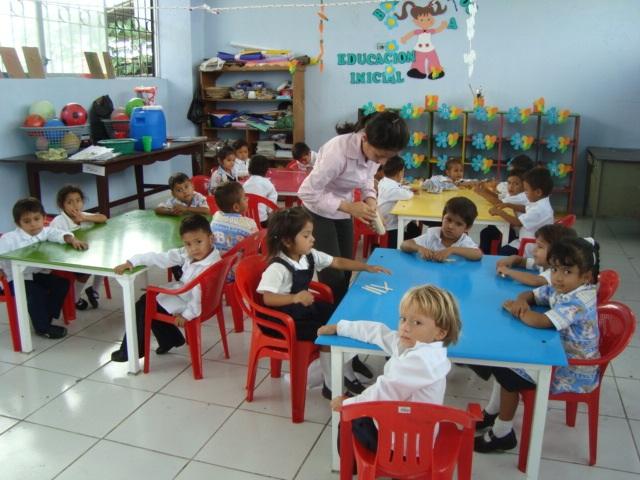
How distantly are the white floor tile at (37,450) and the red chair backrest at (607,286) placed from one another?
209cm

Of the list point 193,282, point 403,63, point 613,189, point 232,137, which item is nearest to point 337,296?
point 193,282

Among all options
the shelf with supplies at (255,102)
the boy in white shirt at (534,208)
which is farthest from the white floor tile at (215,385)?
the shelf with supplies at (255,102)

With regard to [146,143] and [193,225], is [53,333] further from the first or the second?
[146,143]

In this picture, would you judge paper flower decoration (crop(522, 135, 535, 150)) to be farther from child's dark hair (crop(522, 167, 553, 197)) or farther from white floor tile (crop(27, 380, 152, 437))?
white floor tile (crop(27, 380, 152, 437))

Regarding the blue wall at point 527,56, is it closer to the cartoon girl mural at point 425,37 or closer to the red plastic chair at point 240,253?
the cartoon girl mural at point 425,37

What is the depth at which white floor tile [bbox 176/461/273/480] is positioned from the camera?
2.17 metres

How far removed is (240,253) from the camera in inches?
122

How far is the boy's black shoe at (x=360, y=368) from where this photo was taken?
2911 millimetres

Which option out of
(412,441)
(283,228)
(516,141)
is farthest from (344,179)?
(516,141)

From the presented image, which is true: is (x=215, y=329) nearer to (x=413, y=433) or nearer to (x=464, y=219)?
(x=464, y=219)

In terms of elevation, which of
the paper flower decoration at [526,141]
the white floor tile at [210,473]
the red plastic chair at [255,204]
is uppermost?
the paper flower decoration at [526,141]

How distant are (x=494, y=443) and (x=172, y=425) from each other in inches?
50.9

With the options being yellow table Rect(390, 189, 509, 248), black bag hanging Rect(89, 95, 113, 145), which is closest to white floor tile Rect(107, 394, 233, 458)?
yellow table Rect(390, 189, 509, 248)

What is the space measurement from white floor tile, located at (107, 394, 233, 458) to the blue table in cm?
60
